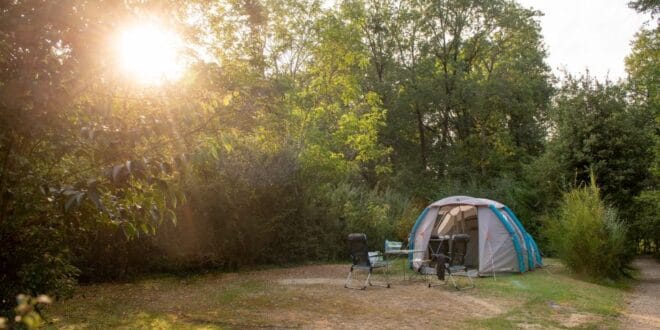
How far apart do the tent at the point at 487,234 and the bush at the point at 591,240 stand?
0.99m

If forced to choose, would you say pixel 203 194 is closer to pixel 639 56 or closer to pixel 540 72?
pixel 540 72

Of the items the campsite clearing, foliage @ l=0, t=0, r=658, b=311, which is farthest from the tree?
the campsite clearing

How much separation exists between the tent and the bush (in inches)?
38.8

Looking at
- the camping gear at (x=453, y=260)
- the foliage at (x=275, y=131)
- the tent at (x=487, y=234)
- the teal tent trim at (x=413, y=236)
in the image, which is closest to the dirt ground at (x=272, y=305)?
the camping gear at (x=453, y=260)

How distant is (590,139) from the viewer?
14.8 meters

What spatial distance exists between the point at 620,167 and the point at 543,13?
1471 centimetres

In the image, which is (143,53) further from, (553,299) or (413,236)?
(413,236)

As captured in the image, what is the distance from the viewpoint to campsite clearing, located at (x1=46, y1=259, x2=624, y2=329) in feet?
22.2

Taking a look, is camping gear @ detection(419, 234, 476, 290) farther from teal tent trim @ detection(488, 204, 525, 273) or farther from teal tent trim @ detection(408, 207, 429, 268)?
teal tent trim @ detection(408, 207, 429, 268)

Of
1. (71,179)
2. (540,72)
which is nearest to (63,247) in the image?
(71,179)

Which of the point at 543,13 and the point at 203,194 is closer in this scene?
the point at 203,194

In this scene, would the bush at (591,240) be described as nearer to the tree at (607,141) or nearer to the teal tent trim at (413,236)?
the tree at (607,141)

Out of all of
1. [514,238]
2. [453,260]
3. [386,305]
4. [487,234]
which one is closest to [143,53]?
[386,305]

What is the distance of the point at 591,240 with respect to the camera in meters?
11.2
